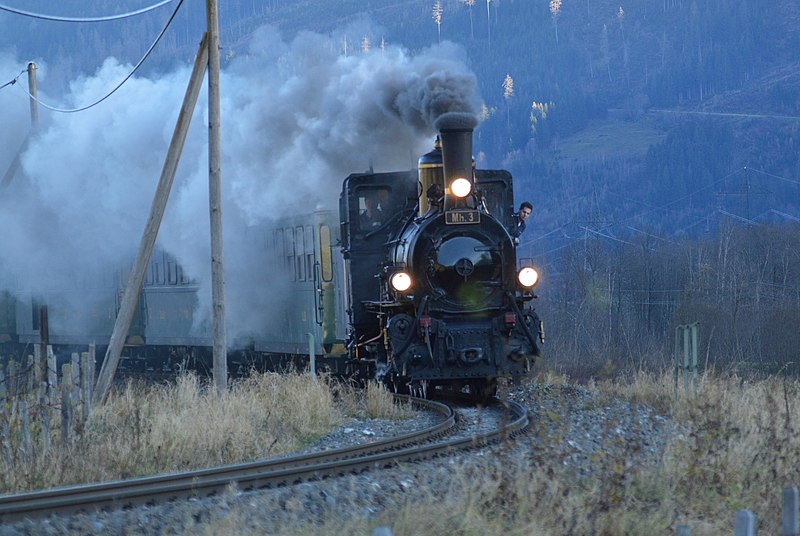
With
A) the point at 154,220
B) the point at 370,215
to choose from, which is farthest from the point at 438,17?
the point at 154,220

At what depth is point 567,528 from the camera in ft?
24.1

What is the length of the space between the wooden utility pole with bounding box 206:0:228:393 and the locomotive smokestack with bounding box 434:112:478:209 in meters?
3.04

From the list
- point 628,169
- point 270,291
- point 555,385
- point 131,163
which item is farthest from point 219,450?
point 628,169

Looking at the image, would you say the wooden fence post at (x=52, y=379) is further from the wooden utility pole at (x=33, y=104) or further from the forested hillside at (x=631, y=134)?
the wooden utility pole at (x=33, y=104)

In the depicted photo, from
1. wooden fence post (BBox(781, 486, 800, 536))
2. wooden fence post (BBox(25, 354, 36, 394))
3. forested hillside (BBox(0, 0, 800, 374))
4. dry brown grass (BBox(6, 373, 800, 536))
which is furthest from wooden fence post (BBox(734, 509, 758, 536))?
forested hillside (BBox(0, 0, 800, 374))

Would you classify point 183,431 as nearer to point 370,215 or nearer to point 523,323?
point 523,323

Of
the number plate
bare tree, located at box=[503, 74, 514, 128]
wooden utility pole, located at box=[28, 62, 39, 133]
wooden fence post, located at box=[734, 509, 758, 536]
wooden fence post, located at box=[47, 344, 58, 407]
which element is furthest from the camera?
bare tree, located at box=[503, 74, 514, 128]

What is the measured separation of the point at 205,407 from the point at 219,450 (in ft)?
7.08

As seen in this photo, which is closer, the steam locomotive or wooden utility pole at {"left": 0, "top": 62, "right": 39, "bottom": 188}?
the steam locomotive

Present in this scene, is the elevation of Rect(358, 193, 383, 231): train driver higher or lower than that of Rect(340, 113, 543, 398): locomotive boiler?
higher

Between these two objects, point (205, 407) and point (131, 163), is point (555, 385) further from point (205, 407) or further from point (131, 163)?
point (131, 163)

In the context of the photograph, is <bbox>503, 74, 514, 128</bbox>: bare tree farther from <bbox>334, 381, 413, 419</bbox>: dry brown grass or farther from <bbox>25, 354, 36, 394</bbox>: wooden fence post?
<bbox>25, 354, 36, 394</bbox>: wooden fence post

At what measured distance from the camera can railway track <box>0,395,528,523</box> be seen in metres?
7.69

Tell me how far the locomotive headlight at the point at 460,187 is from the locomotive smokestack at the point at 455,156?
0.05 feet
